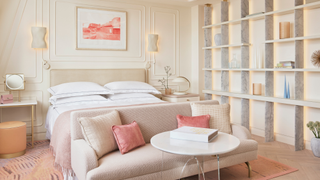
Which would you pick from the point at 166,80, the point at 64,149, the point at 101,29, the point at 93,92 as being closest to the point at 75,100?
the point at 93,92

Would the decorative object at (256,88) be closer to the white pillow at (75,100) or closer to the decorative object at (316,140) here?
the decorative object at (316,140)

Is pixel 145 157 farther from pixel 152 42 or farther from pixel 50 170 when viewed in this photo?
pixel 152 42

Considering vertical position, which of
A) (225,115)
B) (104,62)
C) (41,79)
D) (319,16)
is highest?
(319,16)

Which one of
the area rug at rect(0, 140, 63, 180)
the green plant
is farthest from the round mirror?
the green plant

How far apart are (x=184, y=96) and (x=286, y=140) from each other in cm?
173

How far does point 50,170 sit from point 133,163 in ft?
4.27

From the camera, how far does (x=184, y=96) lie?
4.59 m

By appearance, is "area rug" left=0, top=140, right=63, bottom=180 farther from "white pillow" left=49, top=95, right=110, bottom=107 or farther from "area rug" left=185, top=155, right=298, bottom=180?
"area rug" left=185, top=155, right=298, bottom=180

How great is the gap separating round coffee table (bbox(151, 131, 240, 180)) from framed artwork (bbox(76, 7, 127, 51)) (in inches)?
114

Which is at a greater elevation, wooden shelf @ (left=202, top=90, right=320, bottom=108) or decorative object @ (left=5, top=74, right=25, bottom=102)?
decorative object @ (left=5, top=74, right=25, bottom=102)

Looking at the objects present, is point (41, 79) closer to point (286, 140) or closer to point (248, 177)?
point (248, 177)

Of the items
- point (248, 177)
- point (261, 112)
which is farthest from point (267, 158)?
point (261, 112)

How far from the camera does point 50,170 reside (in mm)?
2816

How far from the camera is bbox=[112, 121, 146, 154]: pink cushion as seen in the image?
7.13 ft
